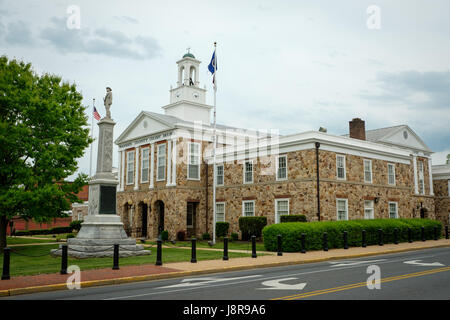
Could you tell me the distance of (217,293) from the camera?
31.0ft

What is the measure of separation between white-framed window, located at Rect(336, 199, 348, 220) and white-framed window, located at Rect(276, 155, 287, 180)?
13.6 feet

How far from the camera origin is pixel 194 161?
36094 millimetres

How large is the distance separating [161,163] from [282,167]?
12390 mm

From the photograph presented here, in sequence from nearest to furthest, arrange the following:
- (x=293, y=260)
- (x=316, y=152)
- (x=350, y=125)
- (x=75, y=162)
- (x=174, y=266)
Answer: (x=174, y=266) → (x=293, y=260) → (x=75, y=162) → (x=316, y=152) → (x=350, y=125)

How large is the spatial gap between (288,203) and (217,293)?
64.8 feet

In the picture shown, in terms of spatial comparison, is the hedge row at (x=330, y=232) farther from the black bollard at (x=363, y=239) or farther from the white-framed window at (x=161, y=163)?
the white-framed window at (x=161, y=163)

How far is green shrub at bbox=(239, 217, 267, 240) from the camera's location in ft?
97.1

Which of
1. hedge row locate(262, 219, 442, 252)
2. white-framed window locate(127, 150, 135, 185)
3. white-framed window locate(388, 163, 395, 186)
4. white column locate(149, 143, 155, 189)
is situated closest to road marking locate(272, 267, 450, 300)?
hedge row locate(262, 219, 442, 252)

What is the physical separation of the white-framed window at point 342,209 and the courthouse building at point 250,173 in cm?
7

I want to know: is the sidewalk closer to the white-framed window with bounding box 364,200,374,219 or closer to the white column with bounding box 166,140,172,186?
the white-framed window with bounding box 364,200,374,219

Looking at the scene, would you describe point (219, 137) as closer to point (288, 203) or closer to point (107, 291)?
point (288, 203)

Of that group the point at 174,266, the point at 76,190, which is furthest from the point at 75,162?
the point at 174,266

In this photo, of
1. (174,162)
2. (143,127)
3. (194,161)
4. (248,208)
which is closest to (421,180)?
(248,208)

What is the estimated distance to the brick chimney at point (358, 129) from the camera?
36312 mm
